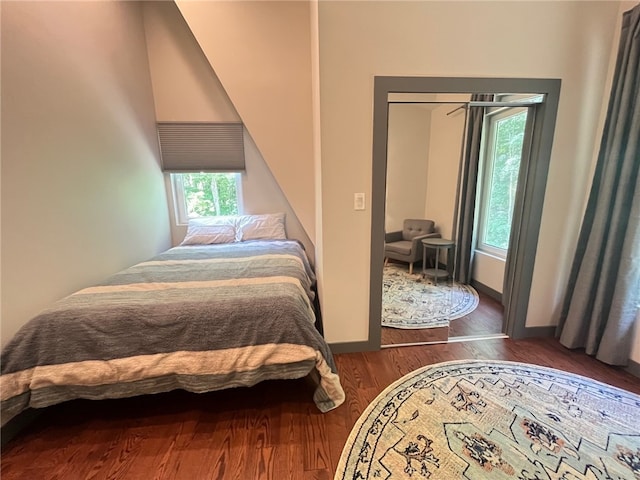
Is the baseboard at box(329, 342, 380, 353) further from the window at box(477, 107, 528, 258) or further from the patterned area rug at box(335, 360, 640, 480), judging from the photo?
the window at box(477, 107, 528, 258)

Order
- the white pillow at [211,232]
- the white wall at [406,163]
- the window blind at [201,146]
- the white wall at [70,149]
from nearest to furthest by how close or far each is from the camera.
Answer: the white wall at [70,149] → the white wall at [406,163] → the white pillow at [211,232] → the window blind at [201,146]

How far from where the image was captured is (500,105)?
202 cm

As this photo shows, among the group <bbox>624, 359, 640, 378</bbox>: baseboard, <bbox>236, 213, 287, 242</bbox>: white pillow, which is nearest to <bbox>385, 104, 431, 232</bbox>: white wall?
Answer: <bbox>236, 213, 287, 242</bbox>: white pillow

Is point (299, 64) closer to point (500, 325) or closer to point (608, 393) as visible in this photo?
point (500, 325)

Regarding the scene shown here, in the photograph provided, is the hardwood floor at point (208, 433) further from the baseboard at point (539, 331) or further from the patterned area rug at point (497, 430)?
the baseboard at point (539, 331)

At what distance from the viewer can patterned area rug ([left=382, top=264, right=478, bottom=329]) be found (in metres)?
2.41

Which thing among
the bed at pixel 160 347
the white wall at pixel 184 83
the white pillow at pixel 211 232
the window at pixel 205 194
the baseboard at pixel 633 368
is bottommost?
the baseboard at pixel 633 368

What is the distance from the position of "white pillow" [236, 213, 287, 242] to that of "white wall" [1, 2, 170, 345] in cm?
92

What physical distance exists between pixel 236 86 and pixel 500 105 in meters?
2.26

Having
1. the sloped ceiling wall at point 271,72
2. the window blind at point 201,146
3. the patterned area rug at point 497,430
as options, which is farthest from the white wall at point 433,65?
the window blind at point 201,146

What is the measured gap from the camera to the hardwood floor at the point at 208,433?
1308mm

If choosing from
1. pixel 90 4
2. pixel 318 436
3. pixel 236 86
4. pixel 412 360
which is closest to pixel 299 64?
pixel 236 86

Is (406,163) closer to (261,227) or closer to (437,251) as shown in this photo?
(437,251)

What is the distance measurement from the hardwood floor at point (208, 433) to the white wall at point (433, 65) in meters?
0.66
